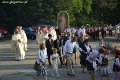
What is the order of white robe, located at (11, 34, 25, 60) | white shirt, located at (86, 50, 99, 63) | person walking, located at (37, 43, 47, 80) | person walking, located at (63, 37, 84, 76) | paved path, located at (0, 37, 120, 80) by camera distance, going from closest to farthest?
white shirt, located at (86, 50, 99, 63), person walking, located at (37, 43, 47, 80), person walking, located at (63, 37, 84, 76), paved path, located at (0, 37, 120, 80), white robe, located at (11, 34, 25, 60)

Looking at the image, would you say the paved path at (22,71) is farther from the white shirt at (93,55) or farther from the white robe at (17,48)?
the white shirt at (93,55)

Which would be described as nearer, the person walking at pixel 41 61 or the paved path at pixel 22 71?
the person walking at pixel 41 61

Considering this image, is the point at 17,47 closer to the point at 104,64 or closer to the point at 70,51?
the point at 70,51

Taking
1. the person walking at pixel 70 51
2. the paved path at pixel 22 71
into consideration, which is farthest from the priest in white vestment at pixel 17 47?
the person walking at pixel 70 51

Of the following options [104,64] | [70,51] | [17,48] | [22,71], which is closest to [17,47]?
[17,48]

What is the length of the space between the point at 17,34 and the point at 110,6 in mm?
38110

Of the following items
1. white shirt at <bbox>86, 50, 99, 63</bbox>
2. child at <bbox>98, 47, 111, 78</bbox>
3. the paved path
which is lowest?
the paved path

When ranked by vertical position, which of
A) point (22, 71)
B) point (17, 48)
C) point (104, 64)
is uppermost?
point (17, 48)

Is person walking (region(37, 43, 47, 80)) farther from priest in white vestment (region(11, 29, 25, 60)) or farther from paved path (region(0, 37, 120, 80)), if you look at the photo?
priest in white vestment (region(11, 29, 25, 60))

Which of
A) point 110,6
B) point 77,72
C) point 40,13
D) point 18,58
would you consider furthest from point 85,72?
point 110,6

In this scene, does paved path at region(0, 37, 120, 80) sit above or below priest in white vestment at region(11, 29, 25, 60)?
below

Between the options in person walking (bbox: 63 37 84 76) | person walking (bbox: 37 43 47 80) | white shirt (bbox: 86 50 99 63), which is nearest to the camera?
white shirt (bbox: 86 50 99 63)

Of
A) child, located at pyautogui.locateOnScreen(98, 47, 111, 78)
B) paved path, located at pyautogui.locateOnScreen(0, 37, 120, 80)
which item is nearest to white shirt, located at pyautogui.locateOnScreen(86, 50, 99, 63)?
child, located at pyautogui.locateOnScreen(98, 47, 111, 78)

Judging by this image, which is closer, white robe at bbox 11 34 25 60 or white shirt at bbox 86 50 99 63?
white shirt at bbox 86 50 99 63
